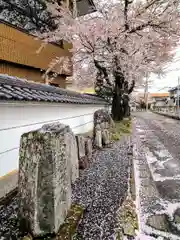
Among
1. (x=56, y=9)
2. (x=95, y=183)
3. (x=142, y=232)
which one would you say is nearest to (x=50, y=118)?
(x=95, y=183)

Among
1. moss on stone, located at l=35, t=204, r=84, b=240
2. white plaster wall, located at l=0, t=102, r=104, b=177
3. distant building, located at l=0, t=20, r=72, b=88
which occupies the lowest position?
moss on stone, located at l=35, t=204, r=84, b=240

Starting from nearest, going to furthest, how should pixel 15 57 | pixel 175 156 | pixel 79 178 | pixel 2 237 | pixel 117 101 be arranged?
1. pixel 2 237
2. pixel 79 178
3. pixel 175 156
4. pixel 15 57
5. pixel 117 101

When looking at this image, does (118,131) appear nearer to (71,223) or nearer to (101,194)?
(101,194)

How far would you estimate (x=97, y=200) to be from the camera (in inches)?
129

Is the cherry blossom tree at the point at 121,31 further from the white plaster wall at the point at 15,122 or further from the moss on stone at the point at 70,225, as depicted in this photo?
the moss on stone at the point at 70,225

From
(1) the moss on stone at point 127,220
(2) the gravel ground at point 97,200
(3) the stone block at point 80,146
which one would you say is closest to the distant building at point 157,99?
(3) the stone block at point 80,146

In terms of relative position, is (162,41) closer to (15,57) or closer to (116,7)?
(116,7)

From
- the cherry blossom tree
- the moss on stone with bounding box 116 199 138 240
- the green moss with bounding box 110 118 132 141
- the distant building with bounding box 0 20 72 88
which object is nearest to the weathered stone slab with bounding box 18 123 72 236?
the moss on stone with bounding box 116 199 138 240

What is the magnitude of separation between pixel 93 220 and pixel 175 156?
5.09m

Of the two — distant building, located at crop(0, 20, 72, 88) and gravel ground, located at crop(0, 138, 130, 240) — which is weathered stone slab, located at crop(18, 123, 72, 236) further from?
distant building, located at crop(0, 20, 72, 88)

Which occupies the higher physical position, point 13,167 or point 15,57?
point 15,57

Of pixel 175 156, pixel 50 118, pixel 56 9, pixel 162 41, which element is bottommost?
pixel 175 156

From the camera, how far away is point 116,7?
1017cm

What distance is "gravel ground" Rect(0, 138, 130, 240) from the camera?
2.47 m
